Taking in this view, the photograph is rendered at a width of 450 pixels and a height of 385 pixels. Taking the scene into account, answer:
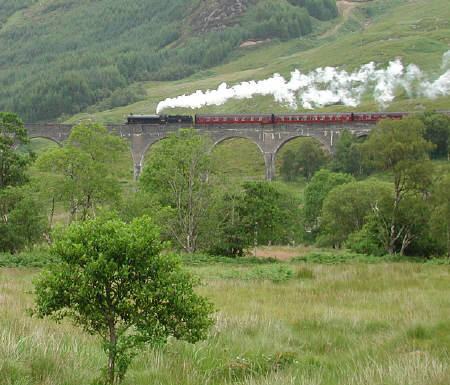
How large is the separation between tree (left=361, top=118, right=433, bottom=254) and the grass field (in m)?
11.8

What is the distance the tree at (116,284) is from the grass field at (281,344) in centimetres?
48

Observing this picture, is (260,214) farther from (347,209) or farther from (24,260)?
(347,209)

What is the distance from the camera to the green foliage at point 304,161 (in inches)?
2906

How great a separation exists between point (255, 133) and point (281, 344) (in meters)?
68.4

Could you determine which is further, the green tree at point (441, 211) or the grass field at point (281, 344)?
the green tree at point (441, 211)

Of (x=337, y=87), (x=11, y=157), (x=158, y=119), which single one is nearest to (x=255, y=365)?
(x=11, y=157)

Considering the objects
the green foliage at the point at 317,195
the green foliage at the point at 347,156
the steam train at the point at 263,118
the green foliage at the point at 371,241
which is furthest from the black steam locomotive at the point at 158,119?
the green foliage at the point at 371,241

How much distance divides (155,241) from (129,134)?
2897 inches

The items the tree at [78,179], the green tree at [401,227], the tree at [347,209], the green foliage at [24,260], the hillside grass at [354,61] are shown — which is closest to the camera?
the green foliage at [24,260]

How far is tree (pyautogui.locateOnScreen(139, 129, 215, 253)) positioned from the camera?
2720 centimetres

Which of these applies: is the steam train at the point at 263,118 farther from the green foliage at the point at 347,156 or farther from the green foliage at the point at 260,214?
the green foliage at the point at 260,214

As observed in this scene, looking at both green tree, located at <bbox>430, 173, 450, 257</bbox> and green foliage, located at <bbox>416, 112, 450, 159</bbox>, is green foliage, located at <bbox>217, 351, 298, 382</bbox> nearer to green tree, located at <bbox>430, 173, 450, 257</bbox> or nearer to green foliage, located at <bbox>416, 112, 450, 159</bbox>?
green tree, located at <bbox>430, 173, 450, 257</bbox>

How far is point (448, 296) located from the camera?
1284cm

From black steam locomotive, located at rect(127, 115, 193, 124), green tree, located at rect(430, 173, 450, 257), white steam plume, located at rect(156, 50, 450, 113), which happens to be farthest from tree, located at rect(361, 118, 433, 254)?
white steam plume, located at rect(156, 50, 450, 113)
